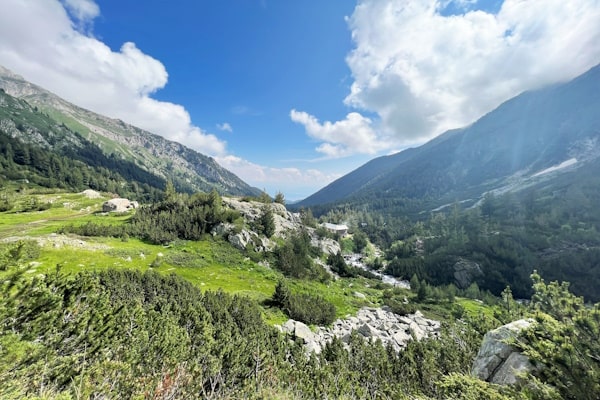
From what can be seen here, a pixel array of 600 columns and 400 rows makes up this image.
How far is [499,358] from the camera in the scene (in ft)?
36.8

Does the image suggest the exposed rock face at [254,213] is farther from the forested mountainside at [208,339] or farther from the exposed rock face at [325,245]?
the forested mountainside at [208,339]

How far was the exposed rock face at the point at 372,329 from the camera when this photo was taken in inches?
867

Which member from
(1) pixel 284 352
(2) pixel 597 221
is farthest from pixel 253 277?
(2) pixel 597 221

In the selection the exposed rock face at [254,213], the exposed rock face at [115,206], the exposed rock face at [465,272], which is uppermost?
the exposed rock face at [115,206]

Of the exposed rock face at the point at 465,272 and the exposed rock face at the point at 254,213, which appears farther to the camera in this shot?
the exposed rock face at the point at 465,272

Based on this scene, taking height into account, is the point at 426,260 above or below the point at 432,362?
below

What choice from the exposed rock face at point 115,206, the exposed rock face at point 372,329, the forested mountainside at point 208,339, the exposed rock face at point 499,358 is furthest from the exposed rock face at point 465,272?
the exposed rock face at point 115,206

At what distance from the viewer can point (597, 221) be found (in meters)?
112

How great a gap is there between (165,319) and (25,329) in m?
5.97

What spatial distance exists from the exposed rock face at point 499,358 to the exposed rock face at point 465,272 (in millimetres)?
84828

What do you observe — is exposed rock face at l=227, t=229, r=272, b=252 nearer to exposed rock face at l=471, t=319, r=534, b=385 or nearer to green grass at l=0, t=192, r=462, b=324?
green grass at l=0, t=192, r=462, b=324

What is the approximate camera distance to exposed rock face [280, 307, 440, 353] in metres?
22.0

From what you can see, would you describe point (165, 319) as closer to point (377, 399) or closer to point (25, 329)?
point (25, 329)

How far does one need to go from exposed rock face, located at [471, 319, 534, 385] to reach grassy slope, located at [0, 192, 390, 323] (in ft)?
54.5
